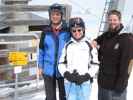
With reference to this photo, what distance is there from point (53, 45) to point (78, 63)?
402mm

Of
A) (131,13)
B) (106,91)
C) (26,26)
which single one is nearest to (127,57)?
(106,91)

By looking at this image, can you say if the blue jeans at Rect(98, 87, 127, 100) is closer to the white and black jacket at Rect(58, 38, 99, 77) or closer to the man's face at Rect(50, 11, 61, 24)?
the white and black jacket at Rect(58, 38, 99, 77)

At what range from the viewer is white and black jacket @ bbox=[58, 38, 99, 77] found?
13.1 feet

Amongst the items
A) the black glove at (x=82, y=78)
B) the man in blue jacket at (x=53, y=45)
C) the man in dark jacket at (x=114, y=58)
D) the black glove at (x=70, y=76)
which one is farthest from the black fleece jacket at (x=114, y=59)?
the man in blue jacket at (x=53, y=45)

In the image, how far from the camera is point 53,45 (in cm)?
429

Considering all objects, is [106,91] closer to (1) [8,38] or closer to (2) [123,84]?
(2) [123,84]

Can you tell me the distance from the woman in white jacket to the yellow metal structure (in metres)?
1.70

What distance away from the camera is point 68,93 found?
4.10 metres

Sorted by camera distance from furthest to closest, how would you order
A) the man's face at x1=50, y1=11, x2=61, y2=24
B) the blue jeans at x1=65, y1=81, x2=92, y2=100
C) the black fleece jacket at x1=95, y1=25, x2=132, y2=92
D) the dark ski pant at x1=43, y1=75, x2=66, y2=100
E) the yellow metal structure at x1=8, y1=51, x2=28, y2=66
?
1. the yellow metal structure at x1=8, y1=51, x2=28, y2=66
2. the dark ski pant at x1=43, y1=75, x2=66, y2=100
3. the man's face at x1=50, y1=11, x2=61, y2=24
4. the blue jeans at x1=65, y1=81, x2=92, y2=100
5. the black fleece jacket at x1=95, y1=25, x2=132, y2=92

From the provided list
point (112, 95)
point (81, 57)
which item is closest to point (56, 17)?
point (81, 57)

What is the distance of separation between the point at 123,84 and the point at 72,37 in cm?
60

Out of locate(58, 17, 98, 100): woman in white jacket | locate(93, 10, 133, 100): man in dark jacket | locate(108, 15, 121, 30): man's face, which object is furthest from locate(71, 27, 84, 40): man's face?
locate(108, 15, 121, 30): man's face

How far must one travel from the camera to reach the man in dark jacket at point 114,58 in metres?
3.91

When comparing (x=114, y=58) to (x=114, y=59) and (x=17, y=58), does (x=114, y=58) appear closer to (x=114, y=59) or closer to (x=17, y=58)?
(x=114, y=59)
